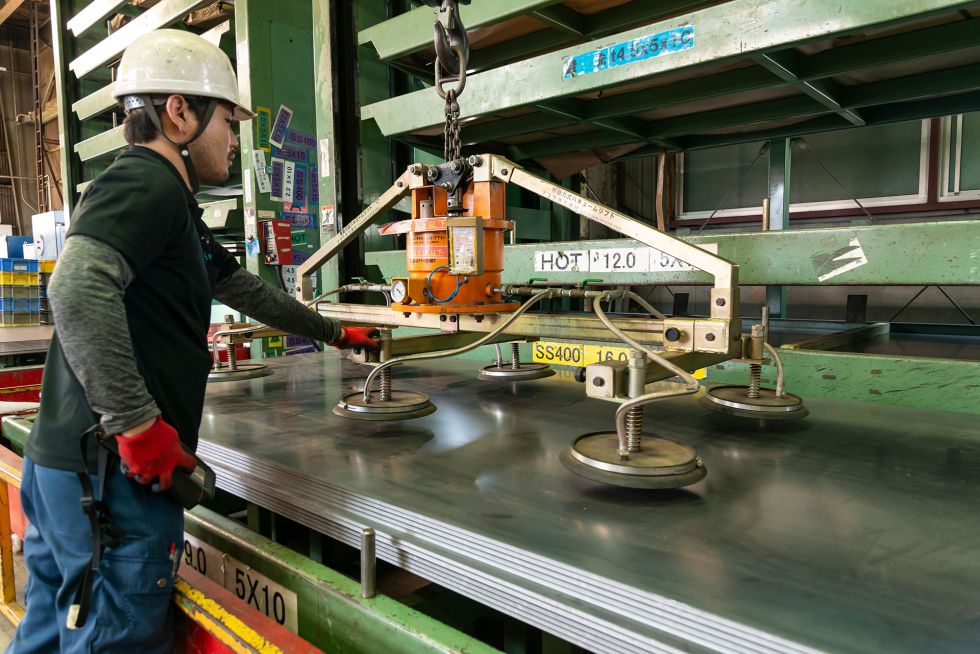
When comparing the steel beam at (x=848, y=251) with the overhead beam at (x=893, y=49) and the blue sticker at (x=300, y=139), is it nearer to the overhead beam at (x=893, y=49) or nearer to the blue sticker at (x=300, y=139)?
the overhead beam at (x=893, y=49)

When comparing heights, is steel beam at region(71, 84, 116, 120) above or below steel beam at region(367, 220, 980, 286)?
above

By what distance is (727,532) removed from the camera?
86 cm

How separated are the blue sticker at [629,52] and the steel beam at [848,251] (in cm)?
51

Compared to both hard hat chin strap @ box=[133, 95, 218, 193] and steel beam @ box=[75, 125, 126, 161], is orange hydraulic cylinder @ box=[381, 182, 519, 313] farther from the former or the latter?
steel beam @ box=[75, 125, 126, 161]

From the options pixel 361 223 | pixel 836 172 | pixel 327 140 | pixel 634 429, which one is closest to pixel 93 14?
pixel 327 140

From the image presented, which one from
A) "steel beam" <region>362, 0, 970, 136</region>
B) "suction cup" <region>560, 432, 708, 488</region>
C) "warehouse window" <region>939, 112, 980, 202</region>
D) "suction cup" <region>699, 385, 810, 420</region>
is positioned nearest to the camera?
"suction cup" <region>560, 432, 708, 488</region>

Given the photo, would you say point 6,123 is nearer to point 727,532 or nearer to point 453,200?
point 453,200

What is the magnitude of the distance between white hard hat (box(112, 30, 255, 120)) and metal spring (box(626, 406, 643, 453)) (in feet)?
3.27

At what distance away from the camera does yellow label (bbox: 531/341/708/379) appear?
6.20 ft

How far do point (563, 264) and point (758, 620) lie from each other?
1481 mm

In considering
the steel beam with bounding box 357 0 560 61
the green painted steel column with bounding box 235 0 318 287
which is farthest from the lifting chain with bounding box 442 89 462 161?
the green painted steel column with bounding box 235 0 318 287

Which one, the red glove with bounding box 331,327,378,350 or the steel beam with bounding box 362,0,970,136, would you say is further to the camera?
the red glove with bounding box 331,327,378,350

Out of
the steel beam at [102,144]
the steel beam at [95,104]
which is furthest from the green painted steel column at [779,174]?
the steel beam at [95,104]

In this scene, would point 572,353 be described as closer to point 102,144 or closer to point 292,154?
point 292,154
